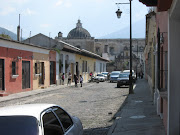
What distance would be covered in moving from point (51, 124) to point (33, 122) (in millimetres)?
411

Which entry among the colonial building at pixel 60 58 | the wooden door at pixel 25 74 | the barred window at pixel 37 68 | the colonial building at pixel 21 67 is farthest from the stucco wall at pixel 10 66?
the colonial building at pixel 60 58

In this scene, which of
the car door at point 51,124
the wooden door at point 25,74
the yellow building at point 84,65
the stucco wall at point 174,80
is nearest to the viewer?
the car door at point 51,124

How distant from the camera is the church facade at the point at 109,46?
7638 cm

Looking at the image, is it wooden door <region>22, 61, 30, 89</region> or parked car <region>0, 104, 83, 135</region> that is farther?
wooden door <region>22, 61, 30, 89</region>

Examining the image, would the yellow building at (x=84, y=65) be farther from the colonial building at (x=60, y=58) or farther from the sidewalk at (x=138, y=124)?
the sidewalk at (x=138, y=124)

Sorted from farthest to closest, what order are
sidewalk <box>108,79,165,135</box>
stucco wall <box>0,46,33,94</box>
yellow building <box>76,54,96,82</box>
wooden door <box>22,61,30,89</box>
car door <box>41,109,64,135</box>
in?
1. yellow building <box>76,54,96,82</box>
2. wooden door <box>22,61,30,89</box>
3. stucco wall <box>0,46,33,94</box>
4. sidewalk <box>108,79,165,135</box>
5. car door <box>41,109,64,135</box>

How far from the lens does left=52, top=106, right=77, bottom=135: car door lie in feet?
16.5

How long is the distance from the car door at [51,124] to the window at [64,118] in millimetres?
221

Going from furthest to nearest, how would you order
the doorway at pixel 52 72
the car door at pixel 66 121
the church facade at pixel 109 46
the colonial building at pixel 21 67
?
the church facade at pixel 109 46 → the doorway at pixel 52 72 → the colonial building at pixel 21 67 → the car door at pixel 66 121

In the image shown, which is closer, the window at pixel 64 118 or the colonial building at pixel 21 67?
the window at pixel 64 118

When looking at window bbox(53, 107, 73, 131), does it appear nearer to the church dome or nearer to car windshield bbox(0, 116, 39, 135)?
car windshield bbox(0, 116, 39, 135)

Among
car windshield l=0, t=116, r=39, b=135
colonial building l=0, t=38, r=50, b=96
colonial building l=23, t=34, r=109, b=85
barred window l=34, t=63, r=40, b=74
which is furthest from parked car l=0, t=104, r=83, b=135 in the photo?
colonial building l=23, t=34, r=109, b=85

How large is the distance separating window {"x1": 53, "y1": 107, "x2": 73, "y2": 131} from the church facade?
6297 centimetres

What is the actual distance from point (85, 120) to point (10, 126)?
21.0 feet
